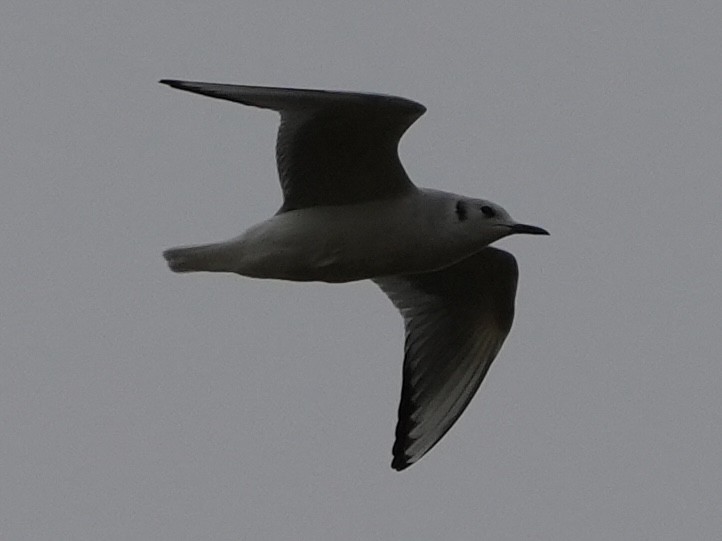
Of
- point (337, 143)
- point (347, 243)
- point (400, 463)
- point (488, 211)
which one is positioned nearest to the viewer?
point (337, 143)

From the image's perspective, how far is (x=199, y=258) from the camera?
26.2 feet

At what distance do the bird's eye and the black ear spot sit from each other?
9 cm

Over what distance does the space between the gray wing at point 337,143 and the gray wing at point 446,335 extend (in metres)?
Result: 1.11

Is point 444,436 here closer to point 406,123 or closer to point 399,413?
point 399,413

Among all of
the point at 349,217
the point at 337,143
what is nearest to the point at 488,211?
the point at 349,217

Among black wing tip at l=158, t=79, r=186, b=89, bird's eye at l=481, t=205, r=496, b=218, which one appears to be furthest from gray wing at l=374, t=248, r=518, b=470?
black wing tip at l=158, t=79, r=186, b=89

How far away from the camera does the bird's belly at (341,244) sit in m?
7.92

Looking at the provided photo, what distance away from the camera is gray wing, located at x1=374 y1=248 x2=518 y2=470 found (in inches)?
348

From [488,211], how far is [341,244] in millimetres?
687

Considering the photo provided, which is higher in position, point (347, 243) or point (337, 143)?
point (337, 143)

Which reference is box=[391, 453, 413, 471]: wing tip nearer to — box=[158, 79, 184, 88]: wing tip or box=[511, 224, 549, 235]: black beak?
box=[511, 224, 549, 235]: black beak

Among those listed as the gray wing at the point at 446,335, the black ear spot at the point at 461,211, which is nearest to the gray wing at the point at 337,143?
the black ear spot at the point at 461,211

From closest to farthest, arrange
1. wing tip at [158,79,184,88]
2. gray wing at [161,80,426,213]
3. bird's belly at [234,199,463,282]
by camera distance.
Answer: wing tip at [158,79,184,88], gray wing at [161,80,426,213], bird's belly at [234,199,463,282]

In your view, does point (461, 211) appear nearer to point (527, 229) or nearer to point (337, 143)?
point (527, 229)
